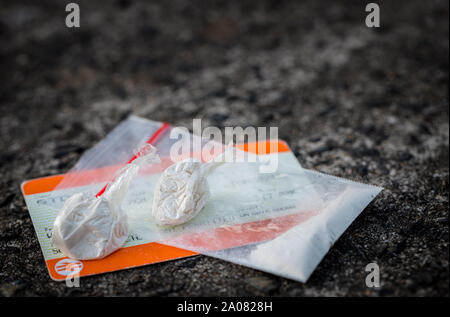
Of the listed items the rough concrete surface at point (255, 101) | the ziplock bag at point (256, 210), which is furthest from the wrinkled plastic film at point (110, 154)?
the rough concrete surface at point (255, 101)

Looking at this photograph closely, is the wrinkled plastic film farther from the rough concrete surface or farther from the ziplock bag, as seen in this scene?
the rough concrete surface

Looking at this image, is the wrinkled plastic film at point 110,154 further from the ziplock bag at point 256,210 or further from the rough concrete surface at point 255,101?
the rough concrete surface at point 255,101

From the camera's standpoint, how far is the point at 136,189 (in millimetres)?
1287

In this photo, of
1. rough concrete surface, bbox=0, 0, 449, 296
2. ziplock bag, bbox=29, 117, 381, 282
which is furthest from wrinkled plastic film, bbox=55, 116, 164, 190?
rough concrete surface, bbox=0, 0, 449, 296

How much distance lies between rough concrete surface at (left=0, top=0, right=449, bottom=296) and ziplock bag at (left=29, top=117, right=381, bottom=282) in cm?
5

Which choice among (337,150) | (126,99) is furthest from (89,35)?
(337,150)

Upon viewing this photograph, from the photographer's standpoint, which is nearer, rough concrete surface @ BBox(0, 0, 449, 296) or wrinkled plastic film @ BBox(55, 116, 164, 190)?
rough concrete surface @ BBox(0, 0, 449, 296)

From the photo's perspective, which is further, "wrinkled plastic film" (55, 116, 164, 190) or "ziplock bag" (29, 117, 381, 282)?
"wrinkled plastic film" (55, 116, 164, 190)

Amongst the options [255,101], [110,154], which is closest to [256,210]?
[110,154]

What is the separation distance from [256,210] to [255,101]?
75cm

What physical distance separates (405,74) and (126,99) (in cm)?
129

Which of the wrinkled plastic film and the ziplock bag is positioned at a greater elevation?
the wrinkled plastic film

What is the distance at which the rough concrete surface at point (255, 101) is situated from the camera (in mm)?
1039

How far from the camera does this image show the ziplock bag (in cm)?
103
